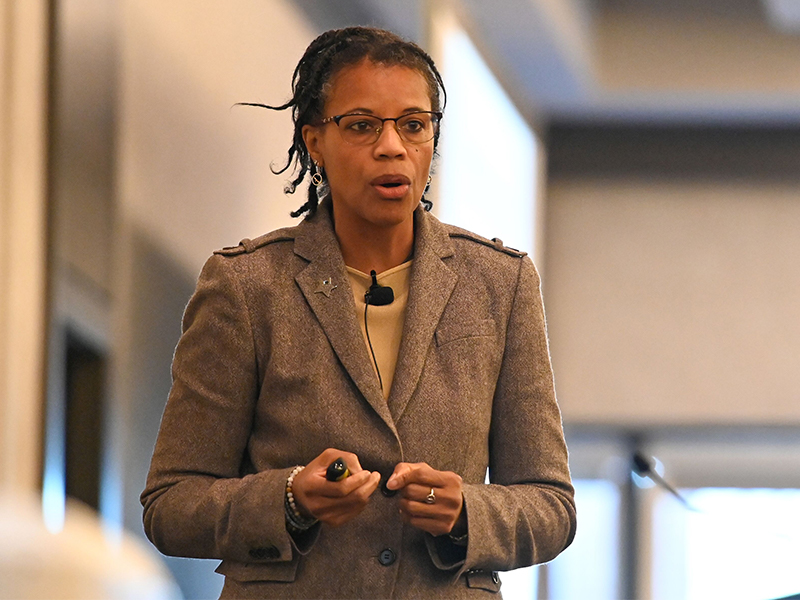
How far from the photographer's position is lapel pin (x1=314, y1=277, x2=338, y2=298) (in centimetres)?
158

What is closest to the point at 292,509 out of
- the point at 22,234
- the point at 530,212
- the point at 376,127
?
the point at 376,127

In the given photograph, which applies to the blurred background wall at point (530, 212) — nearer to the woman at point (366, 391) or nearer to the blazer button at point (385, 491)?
the woman at point (366, 391)

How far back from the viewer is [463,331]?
1597 millimetres

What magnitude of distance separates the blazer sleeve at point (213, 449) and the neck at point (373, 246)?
0.52ft

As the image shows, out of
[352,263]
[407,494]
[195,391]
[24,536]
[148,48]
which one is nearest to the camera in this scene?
[24,536]

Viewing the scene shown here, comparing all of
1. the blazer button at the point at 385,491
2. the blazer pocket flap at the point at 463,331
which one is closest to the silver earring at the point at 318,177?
the blazer pocket flap at the point at 463,331

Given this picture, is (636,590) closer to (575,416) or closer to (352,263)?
(575,416)

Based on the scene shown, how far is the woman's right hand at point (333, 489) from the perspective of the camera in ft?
4.55

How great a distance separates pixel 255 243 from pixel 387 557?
1.42ft

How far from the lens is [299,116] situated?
1.69 meters

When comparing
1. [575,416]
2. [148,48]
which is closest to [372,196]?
[148,48]

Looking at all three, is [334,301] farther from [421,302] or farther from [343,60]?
[343,60]

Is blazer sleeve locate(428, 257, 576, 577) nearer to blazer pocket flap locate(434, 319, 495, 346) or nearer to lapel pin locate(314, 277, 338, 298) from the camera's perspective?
blazer pocket flap locate(434, 319, 495, 346)

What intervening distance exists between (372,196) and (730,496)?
16.1 ft
